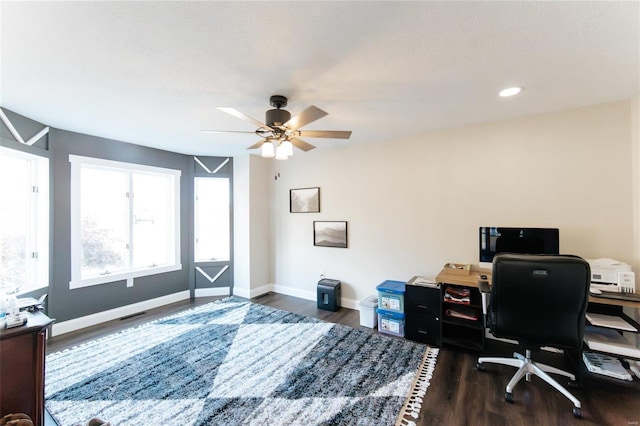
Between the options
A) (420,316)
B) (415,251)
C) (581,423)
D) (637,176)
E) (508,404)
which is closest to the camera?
(581,423)

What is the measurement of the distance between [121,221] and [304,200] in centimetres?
275

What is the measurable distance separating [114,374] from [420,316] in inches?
118

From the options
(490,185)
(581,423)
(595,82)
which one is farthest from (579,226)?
(581,423)

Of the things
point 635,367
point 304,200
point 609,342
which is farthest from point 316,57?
point 635,367

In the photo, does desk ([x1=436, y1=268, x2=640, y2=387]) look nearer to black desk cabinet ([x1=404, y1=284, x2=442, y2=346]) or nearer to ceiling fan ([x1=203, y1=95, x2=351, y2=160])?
black desk cabinet ([x1=404, y1=284, x2=442, y2=346])

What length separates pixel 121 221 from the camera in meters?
3.81

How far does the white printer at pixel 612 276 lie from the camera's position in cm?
211

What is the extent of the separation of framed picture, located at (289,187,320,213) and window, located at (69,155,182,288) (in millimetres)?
1930

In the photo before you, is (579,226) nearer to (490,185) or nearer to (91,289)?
(490,185)

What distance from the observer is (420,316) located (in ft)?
9.36

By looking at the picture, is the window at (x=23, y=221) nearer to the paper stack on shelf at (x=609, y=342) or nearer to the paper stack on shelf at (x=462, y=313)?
the paper stack on shelf at (x=462, y=313)

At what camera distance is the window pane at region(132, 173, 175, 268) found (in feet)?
13.1

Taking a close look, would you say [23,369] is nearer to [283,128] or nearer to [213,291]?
[283,128]

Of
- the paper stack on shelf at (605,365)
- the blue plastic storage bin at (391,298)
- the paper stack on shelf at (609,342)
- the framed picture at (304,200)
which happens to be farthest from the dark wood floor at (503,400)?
the framed picture at (304,200)
